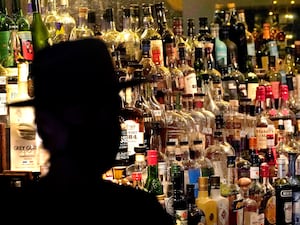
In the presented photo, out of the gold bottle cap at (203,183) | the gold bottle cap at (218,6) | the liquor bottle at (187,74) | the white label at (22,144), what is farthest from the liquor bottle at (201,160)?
the gold bottle cap at (218,6)

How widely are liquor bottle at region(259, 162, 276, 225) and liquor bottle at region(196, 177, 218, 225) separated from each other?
0.38 m

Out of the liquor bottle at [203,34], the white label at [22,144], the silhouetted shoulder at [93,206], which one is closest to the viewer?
the silhouetted shoulder at [93,206]

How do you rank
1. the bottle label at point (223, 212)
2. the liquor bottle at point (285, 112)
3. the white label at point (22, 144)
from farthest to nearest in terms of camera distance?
the liquor bottle at point (285, 112) < the bottle label at point (223, 212) < the white label at point (22, 144)

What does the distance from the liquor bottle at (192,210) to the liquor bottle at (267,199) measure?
18.8 inches

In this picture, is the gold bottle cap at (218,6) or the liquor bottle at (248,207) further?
the gold bottle cap at (218,6)

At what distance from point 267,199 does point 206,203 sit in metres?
0.45

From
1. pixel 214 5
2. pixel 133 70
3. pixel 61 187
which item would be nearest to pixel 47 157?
pixel 61 187

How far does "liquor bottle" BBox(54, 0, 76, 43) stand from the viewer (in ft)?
8.45

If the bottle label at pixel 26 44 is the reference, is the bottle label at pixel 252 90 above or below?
below

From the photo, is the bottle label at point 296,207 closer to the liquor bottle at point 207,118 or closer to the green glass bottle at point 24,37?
the liquor bottle at point 207,118

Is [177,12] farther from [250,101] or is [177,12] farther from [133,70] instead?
[133,70]

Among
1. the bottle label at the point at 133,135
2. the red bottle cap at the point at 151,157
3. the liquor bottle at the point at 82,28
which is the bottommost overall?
the red bottle cap at the point at 151,157

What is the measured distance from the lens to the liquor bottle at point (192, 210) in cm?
253

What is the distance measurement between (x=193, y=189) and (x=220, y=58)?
0.87 metres
